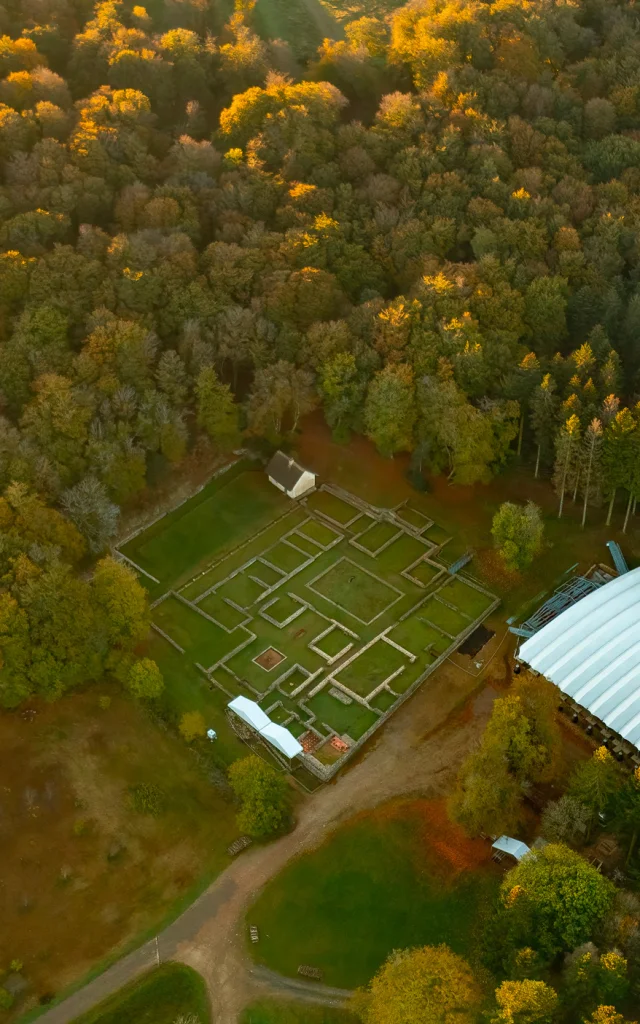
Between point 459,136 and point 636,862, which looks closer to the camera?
point 636,862

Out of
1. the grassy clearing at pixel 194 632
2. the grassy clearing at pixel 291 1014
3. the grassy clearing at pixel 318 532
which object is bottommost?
the grassy clearing at pixel 291 1014

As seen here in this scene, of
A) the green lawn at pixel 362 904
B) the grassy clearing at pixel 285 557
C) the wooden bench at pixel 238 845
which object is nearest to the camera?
the green lawn at pixel 362 904

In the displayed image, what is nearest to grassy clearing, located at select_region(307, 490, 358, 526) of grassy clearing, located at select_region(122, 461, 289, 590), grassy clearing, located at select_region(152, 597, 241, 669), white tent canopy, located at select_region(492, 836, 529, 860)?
grassy clearing, located at select_region(122, 461, 289, 590)

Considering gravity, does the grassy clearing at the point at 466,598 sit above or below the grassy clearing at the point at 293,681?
above

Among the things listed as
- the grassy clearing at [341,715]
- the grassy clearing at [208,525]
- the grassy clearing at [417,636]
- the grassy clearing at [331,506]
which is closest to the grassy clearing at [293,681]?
the grassy clearing at [341,715]

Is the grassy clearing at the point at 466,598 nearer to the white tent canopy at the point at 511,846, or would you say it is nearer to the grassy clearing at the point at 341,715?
the grassy clearing at the point at 341,715

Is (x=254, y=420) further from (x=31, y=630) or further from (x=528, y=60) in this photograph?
(x=528, y=60)

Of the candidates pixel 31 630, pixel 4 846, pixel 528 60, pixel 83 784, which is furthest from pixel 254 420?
pixel 528 60

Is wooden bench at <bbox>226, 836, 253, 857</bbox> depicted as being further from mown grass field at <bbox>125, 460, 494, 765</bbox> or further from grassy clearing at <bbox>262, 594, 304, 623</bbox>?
grassy clearing at <bbox>262, 594, 304, 623</bbox>
